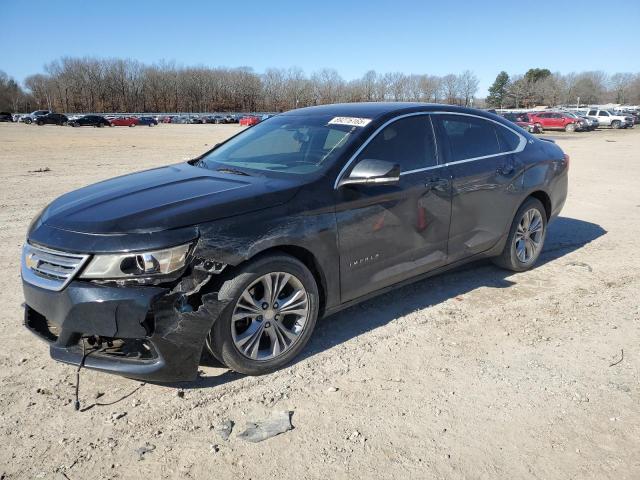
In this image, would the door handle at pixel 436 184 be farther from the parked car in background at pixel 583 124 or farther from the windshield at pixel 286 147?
the parked car in background at pixel 583 124

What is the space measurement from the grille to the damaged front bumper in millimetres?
45

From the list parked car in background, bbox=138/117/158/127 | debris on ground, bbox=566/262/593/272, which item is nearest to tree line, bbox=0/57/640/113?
parked car in background, bbox=138/117/158/127

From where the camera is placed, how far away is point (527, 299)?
4824 mm

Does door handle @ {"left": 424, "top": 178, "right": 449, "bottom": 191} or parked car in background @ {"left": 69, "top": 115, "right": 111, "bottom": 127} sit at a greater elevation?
parked car in background @ {"left": 69, "top": 115, "right": 111, "bottom": 127}

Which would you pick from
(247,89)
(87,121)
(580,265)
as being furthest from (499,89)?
(580,265)

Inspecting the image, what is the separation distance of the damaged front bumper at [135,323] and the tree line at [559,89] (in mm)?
145288

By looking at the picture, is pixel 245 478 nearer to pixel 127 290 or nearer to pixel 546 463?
pixel 127 290

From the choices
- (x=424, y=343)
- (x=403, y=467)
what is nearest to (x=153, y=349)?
(x=403, y=467)

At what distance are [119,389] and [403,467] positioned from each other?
1812 millimetres

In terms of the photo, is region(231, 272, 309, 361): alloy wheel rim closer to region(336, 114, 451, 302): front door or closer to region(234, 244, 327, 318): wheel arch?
region(234, 244, 327, 318): wheel arch

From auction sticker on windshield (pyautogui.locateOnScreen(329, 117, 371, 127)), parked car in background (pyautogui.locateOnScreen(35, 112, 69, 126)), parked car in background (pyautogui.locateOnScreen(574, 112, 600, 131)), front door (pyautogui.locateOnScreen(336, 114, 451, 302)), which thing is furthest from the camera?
parked car in background (pyautogui.locateOnScreen(35, 112, 69, 126))

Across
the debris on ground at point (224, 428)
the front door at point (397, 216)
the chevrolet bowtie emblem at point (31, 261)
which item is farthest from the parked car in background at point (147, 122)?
the debris on ground at point (224, 428)

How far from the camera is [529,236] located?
5.50 meters

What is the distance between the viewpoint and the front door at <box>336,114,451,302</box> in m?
3.72
